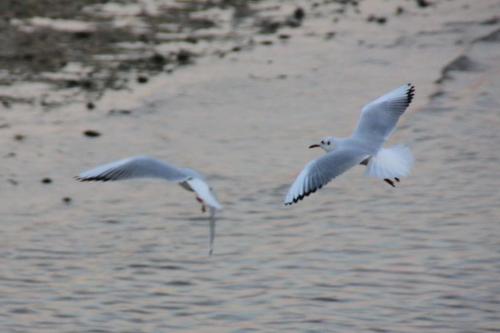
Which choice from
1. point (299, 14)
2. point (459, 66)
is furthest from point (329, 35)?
point (459, 66)

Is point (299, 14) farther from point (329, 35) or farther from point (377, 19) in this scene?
point (329, 35)

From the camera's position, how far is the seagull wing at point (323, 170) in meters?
8.21

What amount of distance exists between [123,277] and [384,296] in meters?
1.99

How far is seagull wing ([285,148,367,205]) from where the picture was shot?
8.21 m

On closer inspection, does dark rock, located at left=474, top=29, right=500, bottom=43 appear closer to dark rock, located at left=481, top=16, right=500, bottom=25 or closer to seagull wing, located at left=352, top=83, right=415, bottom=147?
dark rock, located at left=481, top=16, right=500, bottom=25

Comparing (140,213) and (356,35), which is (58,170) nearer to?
(140,213)

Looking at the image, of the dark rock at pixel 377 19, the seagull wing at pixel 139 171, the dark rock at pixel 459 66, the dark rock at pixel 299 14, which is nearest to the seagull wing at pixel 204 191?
the seagull wing at pixel 139 171

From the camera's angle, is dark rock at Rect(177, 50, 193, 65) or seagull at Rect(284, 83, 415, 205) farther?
dark rock at Rect(177, 50, 193, 65)

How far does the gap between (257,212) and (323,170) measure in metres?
2.85

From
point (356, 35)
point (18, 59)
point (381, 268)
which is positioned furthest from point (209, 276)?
point (356, 35)

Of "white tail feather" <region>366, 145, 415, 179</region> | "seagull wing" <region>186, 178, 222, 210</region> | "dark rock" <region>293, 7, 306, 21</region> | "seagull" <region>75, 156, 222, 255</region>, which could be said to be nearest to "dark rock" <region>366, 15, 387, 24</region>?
"dark rock" <region>293, 7, 306, 21</region>

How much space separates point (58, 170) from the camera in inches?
478

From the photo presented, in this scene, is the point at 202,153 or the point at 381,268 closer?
the point at 381,268

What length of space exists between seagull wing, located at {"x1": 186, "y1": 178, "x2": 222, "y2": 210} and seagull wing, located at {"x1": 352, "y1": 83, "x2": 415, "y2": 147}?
132 centimetres
